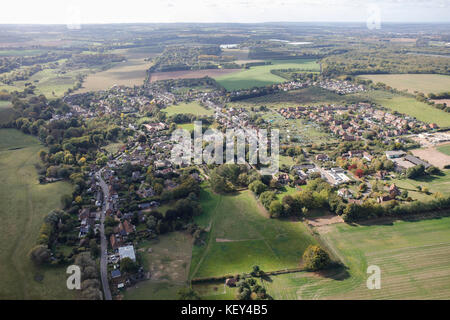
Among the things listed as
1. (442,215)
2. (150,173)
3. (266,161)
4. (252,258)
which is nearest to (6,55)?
(150,173)

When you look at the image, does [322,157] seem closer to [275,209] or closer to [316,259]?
[275,209]

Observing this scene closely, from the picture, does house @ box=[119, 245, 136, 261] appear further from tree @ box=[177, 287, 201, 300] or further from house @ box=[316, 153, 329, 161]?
house @ box=[316, 153, 329, 161]

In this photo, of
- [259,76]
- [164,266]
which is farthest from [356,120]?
[164,266]

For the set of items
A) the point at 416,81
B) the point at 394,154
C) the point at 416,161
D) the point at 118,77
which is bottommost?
the point at 416,161

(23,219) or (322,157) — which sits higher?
(322,157)

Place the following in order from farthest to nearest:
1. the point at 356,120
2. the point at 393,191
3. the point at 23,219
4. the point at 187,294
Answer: the point at 356,120 < the point at 393,191 < the point at 23,219 < the point at 187,294
